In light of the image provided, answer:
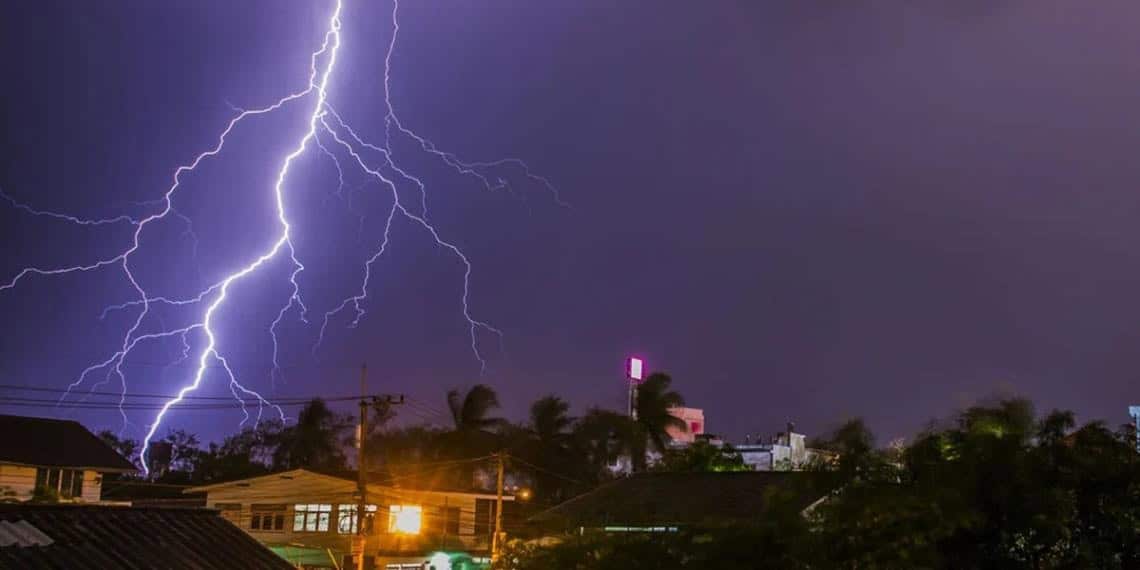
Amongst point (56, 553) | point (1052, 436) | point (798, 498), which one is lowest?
point (56, 553)

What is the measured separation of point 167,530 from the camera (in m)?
10.4

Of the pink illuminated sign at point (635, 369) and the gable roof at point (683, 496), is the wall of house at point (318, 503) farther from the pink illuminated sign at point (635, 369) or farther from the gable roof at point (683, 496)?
the pink illuminated sign at point (635, 369)

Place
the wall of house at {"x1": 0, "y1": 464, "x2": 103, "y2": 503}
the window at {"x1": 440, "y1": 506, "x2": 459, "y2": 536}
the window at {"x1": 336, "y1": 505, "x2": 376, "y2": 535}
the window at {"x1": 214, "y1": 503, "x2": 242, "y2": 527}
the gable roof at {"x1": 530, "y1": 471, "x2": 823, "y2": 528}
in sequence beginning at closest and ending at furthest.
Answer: the gable roof at {"x1": 530, "y1": 471, "x2": 823, "y2": 528}, the wall of house at {"x1": 0, "y1": 464, "x2": 103, "y2": 503}, the window at {"x1": 336, "y1": 505, "x2": 376, "y2": 535}, the window at {"x1": 214, "y1": 503, "x2": 242, "y2": 527}, the window at {"x1": 440, "y1": 506, "x2": 459, "y2": 536}

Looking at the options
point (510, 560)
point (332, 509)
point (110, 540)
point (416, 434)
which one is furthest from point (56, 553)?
point (416, 434)

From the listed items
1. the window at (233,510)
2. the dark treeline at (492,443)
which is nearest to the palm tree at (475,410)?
the dark treeline at (492,443)

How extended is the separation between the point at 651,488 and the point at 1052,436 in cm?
1488

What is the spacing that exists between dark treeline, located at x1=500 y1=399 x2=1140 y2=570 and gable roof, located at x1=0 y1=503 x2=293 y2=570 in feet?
9.99

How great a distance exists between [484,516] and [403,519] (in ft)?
12.0

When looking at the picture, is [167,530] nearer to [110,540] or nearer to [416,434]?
[110,540]

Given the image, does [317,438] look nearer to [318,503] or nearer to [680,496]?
[318,503]

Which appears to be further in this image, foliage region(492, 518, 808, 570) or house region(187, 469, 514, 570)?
house region(187, 469, 514, 570)

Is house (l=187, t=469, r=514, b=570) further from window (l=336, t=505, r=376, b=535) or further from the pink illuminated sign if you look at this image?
the pink illuminated sign

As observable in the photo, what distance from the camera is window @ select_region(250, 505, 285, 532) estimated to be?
3088cm

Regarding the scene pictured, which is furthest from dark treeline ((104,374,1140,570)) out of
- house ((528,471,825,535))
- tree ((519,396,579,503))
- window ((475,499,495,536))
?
tree ((519,396,579,503))
